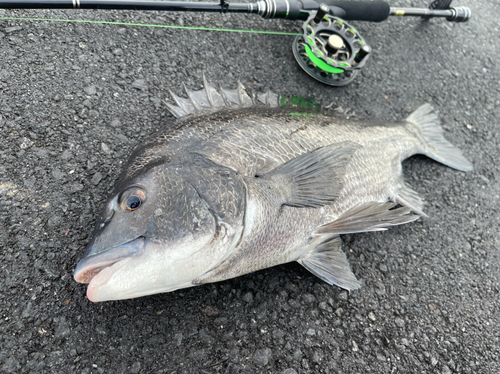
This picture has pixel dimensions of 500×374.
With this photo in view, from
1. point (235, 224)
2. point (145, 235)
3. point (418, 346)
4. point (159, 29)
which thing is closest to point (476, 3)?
point (159, 29)

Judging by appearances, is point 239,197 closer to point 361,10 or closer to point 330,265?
point 330,265

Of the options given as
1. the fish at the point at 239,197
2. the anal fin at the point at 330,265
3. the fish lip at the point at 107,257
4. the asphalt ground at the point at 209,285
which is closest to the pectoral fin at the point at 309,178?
the fish at the point at 239,197

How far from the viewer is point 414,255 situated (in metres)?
2.32

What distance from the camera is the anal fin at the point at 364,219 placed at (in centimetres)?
187

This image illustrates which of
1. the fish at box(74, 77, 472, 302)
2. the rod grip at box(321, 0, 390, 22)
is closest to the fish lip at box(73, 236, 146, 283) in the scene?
the fish at box(74, 77, 472, 302)

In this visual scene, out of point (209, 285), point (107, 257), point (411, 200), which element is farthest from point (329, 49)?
point (107, 257)

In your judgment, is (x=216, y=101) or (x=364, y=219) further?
(x=216, y=101)

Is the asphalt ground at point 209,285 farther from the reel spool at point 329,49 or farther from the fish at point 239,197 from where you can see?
the fish at point 239,197

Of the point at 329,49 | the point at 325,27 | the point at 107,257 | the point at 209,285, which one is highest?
the point at 325,27

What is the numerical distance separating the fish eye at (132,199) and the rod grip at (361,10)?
2162 millimetres

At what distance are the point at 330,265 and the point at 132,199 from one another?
111 cm

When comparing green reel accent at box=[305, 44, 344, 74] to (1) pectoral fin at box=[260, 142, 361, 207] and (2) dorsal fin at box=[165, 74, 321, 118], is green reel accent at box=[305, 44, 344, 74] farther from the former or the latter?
(1) pectoral fin at box=[260, 142, 361, 207]

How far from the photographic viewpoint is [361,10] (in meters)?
2.85

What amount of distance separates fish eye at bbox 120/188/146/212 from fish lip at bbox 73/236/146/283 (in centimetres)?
15
